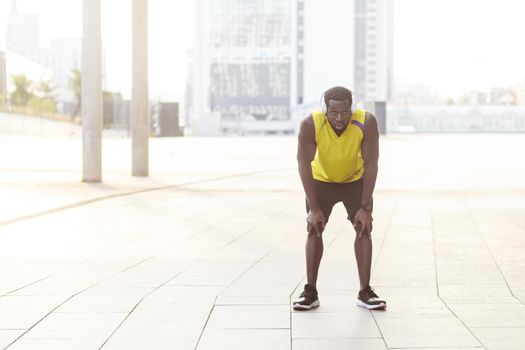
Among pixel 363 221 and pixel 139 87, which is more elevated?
pixel 139 87

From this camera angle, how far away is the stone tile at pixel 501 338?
14.4 ft

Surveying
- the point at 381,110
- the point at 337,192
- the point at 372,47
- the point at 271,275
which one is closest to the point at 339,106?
the point at 337,192

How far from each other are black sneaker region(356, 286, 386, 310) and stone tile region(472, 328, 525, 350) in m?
0.65

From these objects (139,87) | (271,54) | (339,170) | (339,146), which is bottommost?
(339,170)

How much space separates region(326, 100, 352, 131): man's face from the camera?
489cm

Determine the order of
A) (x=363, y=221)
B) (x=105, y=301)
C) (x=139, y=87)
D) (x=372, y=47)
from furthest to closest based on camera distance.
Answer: (x=372, y=47)
(x=139, y=87)
(x=105, y=301)
(x=363, y=221)

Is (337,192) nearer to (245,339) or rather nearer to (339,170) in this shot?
(339,170)

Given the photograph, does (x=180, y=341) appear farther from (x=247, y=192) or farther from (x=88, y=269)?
(x=247, y=192)

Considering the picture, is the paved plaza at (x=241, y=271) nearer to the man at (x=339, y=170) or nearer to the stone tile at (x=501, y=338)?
the stone tile at (x=501, y=338)

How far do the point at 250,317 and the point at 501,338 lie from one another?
1.46 meters

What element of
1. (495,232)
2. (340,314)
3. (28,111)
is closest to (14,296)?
(340,314)

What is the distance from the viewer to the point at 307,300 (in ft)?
17.3

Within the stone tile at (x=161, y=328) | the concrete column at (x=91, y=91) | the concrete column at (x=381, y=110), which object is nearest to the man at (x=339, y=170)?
the stone tile at (x=161, y=328)

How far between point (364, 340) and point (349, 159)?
1.12 m
